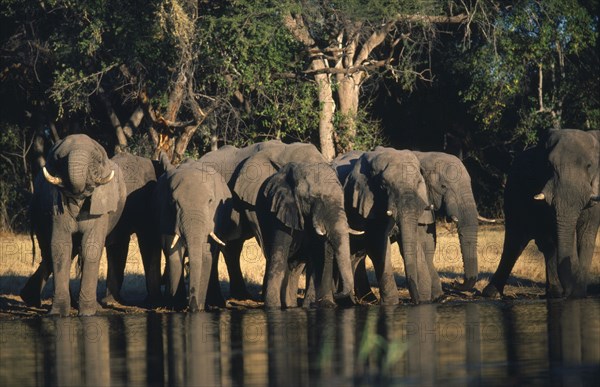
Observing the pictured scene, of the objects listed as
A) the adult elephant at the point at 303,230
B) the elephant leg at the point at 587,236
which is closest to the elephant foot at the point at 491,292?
the elephant leg at the point at 587,236

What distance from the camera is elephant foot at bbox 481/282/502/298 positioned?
20125mm

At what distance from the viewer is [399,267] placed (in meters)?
23.6

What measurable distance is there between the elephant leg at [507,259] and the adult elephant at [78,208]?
18.1ft

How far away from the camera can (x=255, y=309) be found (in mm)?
18781

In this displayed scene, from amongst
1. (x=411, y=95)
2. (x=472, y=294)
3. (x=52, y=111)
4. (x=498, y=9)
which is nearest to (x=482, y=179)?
(x=411, y=95)

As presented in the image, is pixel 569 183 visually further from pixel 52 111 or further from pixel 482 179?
pixel 52 111

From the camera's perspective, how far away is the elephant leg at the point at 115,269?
20.7 meters

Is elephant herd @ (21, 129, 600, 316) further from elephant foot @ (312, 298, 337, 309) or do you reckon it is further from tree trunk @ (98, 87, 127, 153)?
tree trunk @ (98, 87, 127, 153)

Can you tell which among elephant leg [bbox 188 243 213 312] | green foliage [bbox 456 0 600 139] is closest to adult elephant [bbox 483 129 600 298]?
elephant leg [bbox 188 243 213 312]

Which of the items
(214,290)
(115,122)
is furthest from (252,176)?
(115,122)

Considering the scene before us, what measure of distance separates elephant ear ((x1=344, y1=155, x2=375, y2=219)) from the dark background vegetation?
354 inches

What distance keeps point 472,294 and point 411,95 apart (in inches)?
629

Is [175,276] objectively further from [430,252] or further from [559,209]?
[559,209]

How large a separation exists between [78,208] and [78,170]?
2.71 feet
